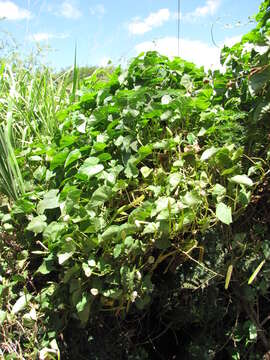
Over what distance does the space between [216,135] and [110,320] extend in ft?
2.58

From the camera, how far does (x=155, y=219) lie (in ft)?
4.17

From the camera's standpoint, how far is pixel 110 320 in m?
1.55

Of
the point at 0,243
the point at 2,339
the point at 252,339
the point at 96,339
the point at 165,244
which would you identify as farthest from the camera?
the point at 0,243

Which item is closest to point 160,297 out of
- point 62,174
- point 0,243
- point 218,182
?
point 218,182

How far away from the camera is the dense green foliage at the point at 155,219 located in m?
1.31

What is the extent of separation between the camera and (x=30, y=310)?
1.60m

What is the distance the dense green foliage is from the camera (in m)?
1.31

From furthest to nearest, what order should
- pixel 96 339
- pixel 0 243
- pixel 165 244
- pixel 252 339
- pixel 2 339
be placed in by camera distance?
1. pixel 0 243
2. pixel 2 339
3. pixel 96 339
4. pixel 252 339
5. pixel 165 244

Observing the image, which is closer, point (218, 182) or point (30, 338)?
point (218, 182)

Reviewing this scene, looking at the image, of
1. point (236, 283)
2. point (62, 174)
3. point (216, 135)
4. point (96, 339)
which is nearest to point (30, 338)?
point (96, 339)

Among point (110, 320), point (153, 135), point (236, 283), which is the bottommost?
point (110, 320)

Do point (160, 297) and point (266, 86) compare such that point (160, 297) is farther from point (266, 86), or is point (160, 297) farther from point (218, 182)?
point (266, 86)

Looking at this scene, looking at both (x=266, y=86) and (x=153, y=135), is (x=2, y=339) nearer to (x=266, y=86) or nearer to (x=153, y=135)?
(x=153, y=135)

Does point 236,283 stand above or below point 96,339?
above
